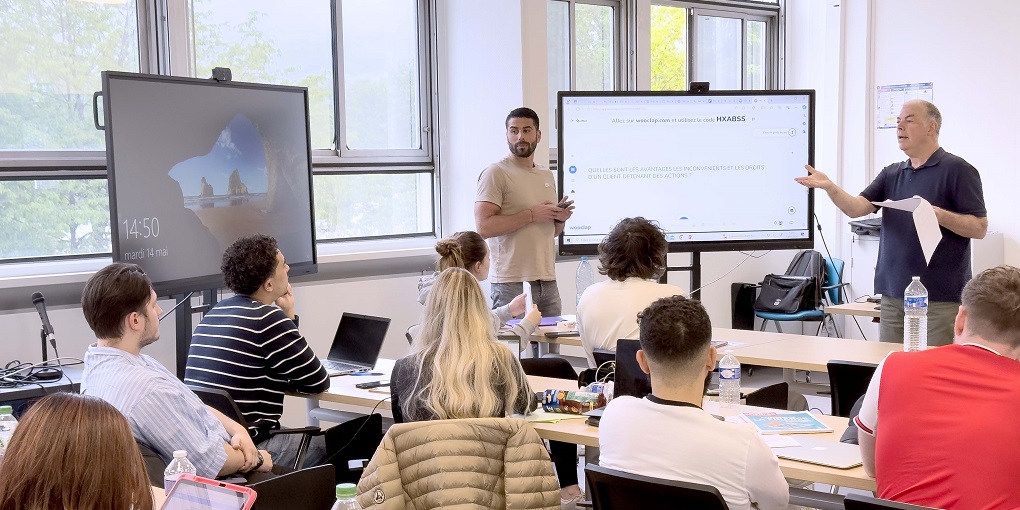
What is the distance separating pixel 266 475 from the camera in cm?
313

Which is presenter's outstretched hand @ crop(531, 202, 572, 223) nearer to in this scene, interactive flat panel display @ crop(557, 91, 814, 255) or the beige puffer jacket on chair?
interactive flat panel display @ crop(557, 91, 814, 255)

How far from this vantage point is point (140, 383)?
2.77m

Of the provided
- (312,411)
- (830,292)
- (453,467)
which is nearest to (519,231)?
(312,411)

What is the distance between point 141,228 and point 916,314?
11.1ft

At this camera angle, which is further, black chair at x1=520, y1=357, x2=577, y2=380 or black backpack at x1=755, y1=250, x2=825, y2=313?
black backpack at x1=755, y1=250, x2=825, y2=313

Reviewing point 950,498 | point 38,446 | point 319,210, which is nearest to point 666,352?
point 950,498

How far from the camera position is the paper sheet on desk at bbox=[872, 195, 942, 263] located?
14.0ft

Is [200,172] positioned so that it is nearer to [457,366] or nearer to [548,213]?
[548,213]

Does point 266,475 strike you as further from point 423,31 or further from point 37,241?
point 423,31

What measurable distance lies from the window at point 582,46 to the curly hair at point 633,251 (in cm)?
307

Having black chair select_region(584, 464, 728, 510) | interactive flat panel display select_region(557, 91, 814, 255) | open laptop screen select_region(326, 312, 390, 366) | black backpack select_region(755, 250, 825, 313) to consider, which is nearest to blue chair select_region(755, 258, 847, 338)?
black backpack select_region(755, 250, 825, 313)

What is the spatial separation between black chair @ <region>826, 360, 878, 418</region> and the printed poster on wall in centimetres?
482

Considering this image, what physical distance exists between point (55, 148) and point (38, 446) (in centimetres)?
385

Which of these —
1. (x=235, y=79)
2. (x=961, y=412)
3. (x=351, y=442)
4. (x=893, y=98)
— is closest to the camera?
(x=961, y=412)
